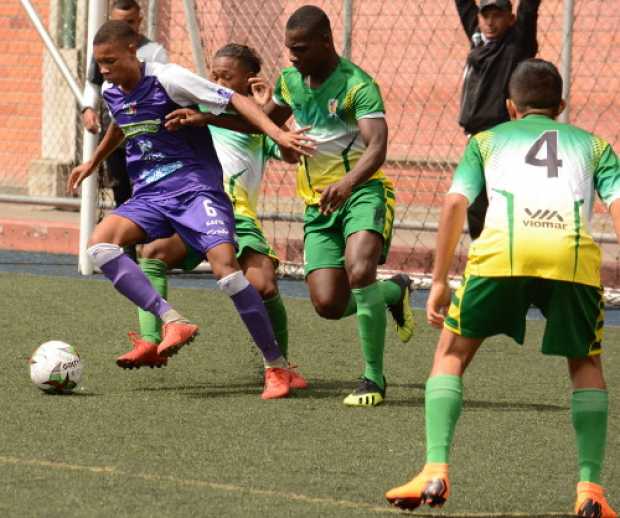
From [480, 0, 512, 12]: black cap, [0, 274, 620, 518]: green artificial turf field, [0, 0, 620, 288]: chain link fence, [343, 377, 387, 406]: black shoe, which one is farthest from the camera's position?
[0, 0, 620, 288]: chain link fence

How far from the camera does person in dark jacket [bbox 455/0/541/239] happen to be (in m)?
10.0

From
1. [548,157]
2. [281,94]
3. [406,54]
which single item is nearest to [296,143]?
[281,94]

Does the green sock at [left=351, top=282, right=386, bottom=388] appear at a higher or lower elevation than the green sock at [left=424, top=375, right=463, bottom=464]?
lower

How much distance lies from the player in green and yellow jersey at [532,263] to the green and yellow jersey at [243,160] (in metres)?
3.15

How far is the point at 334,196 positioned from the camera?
6852 mm

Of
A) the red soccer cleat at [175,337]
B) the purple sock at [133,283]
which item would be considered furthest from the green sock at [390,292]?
the red soccer cleat at [175,337]

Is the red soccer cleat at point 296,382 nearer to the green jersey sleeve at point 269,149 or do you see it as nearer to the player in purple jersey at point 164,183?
the player in purple jersey at point 164,183

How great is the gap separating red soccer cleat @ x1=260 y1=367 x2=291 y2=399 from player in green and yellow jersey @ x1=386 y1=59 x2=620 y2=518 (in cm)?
214

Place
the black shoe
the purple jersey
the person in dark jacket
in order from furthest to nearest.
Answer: the person in dark jacket < the purple jersey < the black shoe

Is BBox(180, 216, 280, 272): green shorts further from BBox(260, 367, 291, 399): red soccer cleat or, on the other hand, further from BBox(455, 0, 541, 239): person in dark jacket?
BBox(455, 0, 541, 239): person in dark jacket

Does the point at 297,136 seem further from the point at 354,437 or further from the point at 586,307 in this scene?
the point at 586,307

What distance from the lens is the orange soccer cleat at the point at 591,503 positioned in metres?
4.89

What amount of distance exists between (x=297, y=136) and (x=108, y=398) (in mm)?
1423

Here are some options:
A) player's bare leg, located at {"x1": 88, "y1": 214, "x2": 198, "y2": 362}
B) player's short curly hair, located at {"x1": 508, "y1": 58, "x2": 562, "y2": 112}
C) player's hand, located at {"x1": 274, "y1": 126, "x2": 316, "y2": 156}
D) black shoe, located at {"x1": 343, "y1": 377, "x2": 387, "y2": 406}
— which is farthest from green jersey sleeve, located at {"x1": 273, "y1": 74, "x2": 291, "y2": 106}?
player's short curly hair, located at {"x1": 508, "y1": 58, "x2": 562, "y2": 112}
